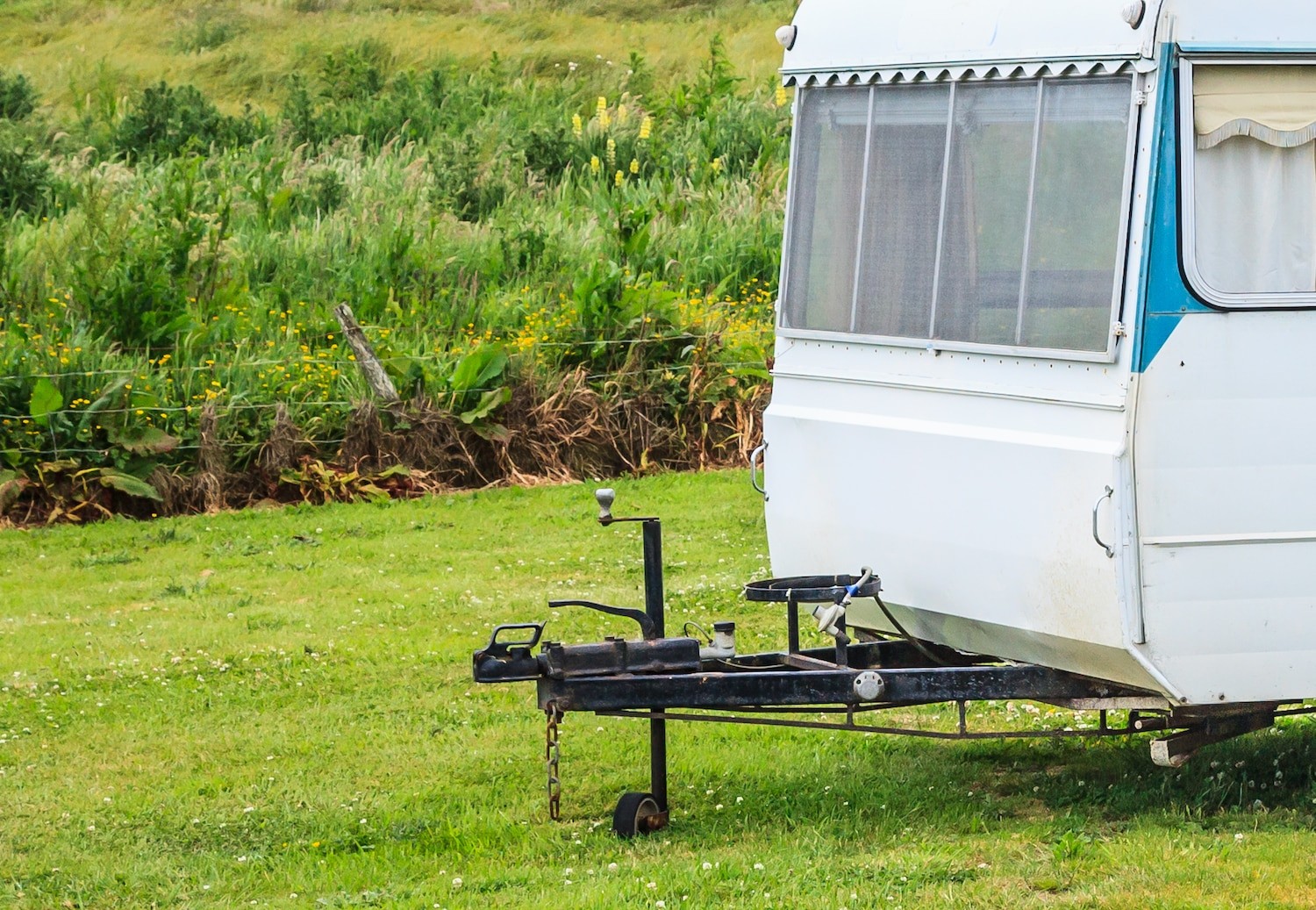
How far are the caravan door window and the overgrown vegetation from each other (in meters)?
8.89

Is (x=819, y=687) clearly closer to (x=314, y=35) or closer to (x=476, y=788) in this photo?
(x=476, y=788)

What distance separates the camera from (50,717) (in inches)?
314

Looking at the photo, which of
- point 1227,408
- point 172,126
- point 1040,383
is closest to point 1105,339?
point 1040,383

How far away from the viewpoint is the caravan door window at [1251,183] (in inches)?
212

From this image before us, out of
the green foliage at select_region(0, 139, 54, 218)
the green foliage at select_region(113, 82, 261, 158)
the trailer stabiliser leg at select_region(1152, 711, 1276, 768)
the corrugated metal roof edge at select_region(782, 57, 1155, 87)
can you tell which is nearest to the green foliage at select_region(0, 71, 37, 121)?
the green foliage at select_region(113, 82, 261, 158)

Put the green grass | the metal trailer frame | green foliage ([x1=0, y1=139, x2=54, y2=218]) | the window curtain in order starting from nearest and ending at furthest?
the window curtain, the metal trailer frame, green foliage ([x1=0, y1=139, x2=54, y2=218]), the green grass

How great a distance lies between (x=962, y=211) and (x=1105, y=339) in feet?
2.67

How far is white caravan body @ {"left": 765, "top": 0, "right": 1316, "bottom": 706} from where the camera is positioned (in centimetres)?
534

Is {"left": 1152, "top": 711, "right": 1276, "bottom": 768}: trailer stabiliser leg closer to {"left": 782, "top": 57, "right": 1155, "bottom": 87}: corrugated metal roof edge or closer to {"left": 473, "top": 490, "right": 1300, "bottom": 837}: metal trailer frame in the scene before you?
{"left": 473, "top": 490, "right": 1300, "bottom": 837}: metal trailer frame

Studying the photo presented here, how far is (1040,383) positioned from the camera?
5.64 m

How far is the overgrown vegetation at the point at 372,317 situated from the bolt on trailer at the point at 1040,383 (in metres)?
7.70

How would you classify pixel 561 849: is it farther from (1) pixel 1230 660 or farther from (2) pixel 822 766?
(1) pixel 1230 660

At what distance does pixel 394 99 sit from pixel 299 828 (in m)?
20.6

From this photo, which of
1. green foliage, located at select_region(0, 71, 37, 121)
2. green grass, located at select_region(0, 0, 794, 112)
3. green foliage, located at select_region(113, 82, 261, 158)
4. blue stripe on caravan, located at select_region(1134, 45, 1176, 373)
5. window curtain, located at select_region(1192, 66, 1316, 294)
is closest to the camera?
blue stripe on caravan, located at select_region(1134, 45, 1176, 373)
